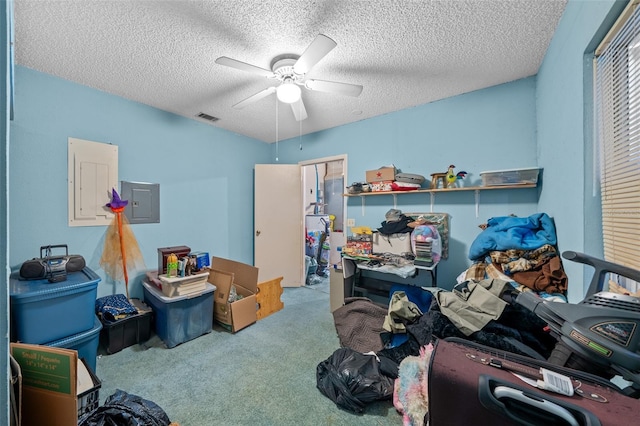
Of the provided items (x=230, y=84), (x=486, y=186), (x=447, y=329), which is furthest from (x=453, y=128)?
(x=230, y=84)

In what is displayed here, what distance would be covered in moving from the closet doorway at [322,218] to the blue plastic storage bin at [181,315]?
1823 mm

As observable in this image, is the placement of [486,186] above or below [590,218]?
above

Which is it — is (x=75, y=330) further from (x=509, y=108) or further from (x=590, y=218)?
(x=509, y=108)

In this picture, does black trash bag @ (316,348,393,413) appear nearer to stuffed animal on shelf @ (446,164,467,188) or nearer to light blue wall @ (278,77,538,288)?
light blue wall @ (278,77,538,288)

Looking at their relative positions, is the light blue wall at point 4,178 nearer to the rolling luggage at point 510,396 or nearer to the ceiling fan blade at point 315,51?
the rolling luggage at point 510,396

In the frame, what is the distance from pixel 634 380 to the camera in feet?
1.97

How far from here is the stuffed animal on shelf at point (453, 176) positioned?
2.47m

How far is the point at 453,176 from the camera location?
2500mm

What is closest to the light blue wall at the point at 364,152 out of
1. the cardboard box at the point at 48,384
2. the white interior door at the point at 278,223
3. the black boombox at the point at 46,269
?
the white interior door at the point at 278,223

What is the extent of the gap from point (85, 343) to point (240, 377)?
1.13 m

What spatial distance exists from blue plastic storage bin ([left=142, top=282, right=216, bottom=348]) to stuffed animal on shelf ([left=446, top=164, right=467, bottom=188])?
8.72 ft

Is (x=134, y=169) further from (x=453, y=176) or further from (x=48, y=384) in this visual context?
(x=453, y=176)

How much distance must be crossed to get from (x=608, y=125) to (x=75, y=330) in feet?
11.1

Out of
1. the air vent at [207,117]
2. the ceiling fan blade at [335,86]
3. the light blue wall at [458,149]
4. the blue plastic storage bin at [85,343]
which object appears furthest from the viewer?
the air vent at [207,117]
